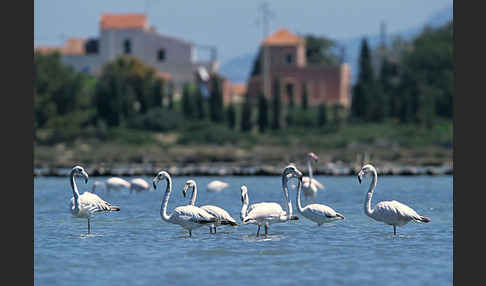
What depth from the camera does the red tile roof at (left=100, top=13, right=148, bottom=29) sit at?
11119 cm

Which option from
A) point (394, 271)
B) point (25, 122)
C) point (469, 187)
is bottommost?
point (394, 271)

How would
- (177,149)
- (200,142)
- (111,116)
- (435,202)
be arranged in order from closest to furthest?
(435,202), (177,149), (200,142), (111,116)

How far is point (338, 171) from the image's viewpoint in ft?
177

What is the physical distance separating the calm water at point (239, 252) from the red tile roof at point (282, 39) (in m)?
79.2

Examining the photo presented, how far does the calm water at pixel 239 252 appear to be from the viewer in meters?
16.0

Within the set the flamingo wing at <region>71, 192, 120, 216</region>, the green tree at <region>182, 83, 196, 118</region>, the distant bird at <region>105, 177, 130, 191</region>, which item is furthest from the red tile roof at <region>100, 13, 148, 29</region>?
the flamingo wing at <region>71, 192, 120, 216</region>

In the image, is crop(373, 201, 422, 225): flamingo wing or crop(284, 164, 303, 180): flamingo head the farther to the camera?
crop(284, 164, 303, 180): flamingo head

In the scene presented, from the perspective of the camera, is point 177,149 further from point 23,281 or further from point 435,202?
point 23,281

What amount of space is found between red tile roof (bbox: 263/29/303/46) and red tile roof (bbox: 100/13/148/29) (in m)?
15.1

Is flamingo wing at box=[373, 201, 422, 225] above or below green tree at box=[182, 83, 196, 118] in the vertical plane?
below

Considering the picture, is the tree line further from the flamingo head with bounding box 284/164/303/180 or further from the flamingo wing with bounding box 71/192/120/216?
the flamingo head with bounding box 284/164/303/180

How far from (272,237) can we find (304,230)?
153cm

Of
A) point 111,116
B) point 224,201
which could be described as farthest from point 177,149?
point 224,201

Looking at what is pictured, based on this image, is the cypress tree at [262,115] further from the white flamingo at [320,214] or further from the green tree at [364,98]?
the white flamingo at [320,214]
